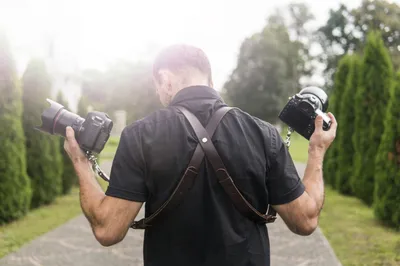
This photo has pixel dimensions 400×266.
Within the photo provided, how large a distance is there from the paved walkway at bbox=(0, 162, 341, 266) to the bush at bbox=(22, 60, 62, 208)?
3096 mm

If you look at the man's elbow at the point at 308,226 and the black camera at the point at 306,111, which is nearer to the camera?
the man's elbow at the point at 308,226

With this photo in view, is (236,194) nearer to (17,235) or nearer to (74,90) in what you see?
(17,235)

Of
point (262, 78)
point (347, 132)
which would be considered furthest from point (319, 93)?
point (262, 78)

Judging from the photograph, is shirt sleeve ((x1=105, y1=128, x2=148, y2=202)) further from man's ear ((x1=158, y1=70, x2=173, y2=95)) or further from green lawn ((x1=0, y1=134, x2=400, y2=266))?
green lawn ((x1=0, y1=134, x2=400, y2=266))

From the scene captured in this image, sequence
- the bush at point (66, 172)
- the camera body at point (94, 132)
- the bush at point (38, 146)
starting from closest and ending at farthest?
the camera body at point (94, 132), the bush at point (38, 146), the bush at point (66, 172)

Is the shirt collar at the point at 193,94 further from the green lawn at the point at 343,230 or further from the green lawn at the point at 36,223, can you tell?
the green lawn at the point at 36,223

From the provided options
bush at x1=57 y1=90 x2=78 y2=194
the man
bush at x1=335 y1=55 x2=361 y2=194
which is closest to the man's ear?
the man

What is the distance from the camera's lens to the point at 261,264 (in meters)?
2.12

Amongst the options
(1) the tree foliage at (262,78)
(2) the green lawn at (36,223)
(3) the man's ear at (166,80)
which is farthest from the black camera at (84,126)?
(1) the tree foliage at (262,78)

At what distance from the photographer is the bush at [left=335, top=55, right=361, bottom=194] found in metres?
12.2

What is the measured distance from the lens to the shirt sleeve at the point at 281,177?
206 centimetres

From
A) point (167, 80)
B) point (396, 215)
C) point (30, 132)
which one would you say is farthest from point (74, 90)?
point (167, 80)

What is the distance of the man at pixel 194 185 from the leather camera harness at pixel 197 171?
0.02 meters

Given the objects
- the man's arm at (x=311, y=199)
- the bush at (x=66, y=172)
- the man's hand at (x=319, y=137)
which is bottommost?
the bush at (x=66, y=172)
